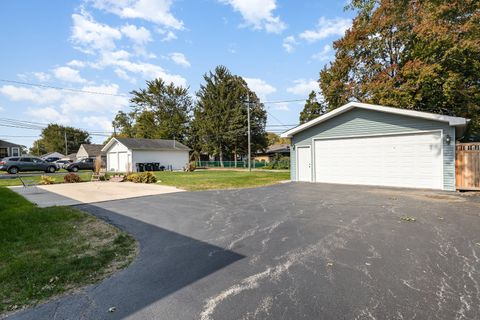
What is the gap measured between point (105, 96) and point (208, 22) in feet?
69.7

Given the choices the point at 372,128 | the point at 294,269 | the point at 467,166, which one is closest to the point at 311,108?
the point at 372,128

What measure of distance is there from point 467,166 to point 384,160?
110 inches

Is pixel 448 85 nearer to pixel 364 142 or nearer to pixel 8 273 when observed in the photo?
pixel 364 142

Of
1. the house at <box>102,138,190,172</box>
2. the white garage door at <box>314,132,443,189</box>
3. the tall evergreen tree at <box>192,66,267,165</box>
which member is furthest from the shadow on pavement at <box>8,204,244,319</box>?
the tall evergreen tree at <box>192,66,267,165</box>

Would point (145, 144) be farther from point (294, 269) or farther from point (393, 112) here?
point (294, 269)

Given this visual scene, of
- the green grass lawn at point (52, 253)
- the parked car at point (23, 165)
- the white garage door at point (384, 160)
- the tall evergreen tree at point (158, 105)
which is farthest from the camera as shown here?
the tall evergreen tree at point (158, 105)

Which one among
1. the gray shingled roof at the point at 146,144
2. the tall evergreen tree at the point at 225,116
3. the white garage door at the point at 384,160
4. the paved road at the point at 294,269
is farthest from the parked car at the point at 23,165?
the white garage door at the point at 384,160

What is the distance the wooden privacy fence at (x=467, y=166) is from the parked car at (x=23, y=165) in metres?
30.1

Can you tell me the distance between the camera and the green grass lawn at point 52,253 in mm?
2859

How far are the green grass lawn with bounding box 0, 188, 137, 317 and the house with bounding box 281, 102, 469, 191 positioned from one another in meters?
10.8

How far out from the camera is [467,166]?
966 centimetres

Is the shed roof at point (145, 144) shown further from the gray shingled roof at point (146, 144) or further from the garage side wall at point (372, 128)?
the garage side wall at point (372, 128)

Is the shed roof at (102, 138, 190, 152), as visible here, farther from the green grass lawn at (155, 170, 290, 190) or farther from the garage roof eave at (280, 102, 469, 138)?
the garage roof eave at (280, 102, 469, 138)

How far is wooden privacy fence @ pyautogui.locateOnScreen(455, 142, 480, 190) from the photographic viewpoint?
9508mm
